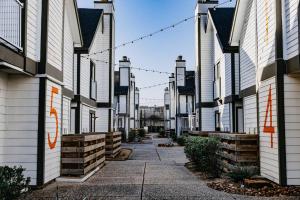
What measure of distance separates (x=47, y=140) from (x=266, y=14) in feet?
22.8

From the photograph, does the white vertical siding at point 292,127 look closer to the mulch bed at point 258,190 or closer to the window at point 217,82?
the mulch bed at point 258,190

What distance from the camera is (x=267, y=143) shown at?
381 inches

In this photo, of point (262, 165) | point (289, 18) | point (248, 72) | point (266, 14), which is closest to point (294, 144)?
point (262, 165)

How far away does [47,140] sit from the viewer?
920 centimetres

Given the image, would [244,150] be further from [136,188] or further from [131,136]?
[131,136]

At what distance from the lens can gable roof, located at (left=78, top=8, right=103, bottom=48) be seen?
19028 mm

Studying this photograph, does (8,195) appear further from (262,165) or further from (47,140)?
(262,165)

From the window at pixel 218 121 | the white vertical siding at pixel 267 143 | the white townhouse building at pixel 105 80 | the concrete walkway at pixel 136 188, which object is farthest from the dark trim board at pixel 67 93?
the window at pixel 218 121

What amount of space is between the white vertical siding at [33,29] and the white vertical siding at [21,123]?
0.68 m

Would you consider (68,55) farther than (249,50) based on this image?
Yes

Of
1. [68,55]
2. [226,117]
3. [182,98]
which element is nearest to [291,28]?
[68,55]

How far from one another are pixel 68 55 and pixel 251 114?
7776mm

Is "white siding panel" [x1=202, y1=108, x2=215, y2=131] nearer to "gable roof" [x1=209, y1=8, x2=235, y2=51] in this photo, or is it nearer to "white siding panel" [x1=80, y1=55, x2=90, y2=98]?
"gable roof" [x1=209, y1=8, x2=235, y2=51]

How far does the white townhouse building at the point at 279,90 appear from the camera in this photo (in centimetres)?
871
